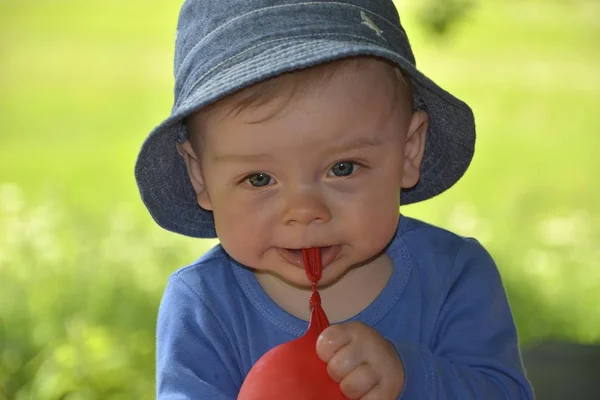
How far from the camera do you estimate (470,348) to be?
116cm

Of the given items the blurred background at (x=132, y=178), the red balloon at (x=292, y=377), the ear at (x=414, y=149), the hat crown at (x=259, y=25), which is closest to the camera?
the red balloon at (x=292, y=377)

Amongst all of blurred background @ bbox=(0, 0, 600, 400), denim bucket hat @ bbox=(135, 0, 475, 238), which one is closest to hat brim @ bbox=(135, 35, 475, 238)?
denim bucket hat @ bbox=(135, 0, 475, 238)

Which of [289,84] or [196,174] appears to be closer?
[289,84]

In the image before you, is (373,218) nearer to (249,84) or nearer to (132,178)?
(249,84)

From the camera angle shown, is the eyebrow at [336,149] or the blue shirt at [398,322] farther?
the blue shirt at [398,322]

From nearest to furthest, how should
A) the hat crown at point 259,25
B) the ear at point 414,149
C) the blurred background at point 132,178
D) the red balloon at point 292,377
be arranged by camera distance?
the red balloon at point 292,377
the hat crown at point 259,25
the ear at point 414,149
the blurred background at point 132,178

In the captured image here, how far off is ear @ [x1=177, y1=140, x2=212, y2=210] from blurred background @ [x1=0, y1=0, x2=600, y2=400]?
0.94m

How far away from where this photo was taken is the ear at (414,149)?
1.15 metres

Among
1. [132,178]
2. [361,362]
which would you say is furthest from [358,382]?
[132,178]

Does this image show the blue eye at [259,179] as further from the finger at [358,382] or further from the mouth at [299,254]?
→ the finger at [358,382]

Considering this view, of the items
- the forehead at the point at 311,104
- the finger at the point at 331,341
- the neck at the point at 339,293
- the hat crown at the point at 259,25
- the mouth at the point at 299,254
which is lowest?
the finger at the point at 331,341

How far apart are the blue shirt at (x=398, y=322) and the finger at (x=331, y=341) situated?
131 mm

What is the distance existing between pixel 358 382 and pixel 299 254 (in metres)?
0.17

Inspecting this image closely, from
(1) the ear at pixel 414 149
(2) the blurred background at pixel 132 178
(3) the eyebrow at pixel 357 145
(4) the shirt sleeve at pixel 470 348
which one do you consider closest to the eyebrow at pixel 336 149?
(3) the eyebrow at pixel 357 145
